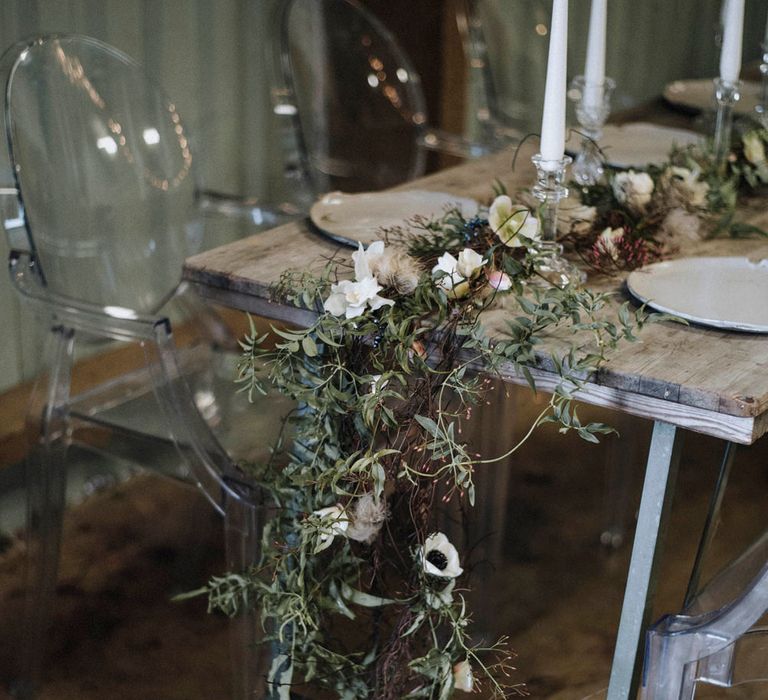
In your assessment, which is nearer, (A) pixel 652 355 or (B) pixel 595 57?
(A) pixel 652 355

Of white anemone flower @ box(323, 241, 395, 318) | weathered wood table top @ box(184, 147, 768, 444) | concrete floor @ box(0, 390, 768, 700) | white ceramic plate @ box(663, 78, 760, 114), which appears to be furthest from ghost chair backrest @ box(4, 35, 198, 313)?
white ceramic plate @ box(663, 78, 760, 114)

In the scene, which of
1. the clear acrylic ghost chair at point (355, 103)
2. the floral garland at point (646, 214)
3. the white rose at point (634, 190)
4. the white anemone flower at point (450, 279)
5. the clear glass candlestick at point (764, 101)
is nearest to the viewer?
the white anemone flower at point (450, 279)

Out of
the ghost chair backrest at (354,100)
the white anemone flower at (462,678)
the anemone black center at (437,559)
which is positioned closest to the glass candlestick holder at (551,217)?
the anemone black center at (437,559)

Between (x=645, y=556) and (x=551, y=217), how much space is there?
418 mm

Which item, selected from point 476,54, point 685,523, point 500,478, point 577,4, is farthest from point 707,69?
point 500,478

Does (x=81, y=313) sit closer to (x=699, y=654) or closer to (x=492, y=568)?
(x=492, y=568)

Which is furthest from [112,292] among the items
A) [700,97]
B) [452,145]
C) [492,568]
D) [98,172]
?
[700,97]

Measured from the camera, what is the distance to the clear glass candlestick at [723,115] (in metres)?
1.76

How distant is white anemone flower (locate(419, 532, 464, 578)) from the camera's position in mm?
1182

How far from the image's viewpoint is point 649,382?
3.60ft

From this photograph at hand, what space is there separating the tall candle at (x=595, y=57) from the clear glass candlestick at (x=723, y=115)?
0.25m

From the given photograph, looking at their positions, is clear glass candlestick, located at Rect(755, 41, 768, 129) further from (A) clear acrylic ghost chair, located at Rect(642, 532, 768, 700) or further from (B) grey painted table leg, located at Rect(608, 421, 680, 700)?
(A) clear acrylic ghost chair, located at Rect(642, 532, 768, 700)

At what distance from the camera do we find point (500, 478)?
179 cm

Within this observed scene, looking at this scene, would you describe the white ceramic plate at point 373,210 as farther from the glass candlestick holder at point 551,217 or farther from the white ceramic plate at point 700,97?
the white ceramic plate at point 700,97
